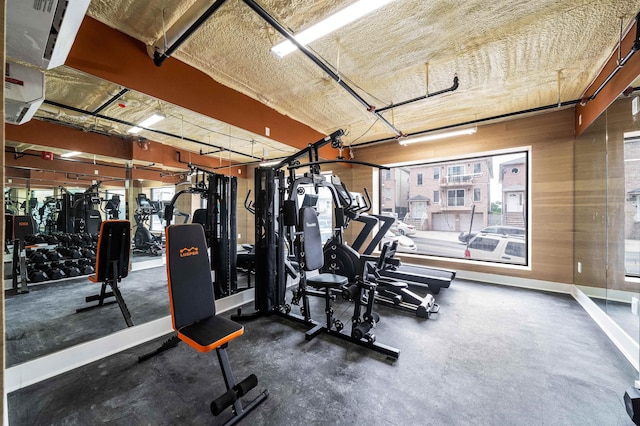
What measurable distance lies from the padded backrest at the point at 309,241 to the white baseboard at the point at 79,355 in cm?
180

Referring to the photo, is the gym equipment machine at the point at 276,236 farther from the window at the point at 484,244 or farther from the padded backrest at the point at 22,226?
the window at the point at 484,244

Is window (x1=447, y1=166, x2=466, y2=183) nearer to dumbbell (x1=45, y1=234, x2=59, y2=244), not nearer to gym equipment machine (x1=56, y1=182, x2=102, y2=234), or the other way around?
gym equipment machine (x1=56, y1=182, x2=102, y2=234)

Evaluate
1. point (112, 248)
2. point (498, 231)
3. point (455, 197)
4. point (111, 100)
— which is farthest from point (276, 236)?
point (498, 231)

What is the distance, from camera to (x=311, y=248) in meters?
3.17

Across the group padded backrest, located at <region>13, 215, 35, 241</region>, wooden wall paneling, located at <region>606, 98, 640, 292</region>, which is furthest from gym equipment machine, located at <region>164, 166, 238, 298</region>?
wooden wall paneling, located at <region>606, 98, 640, 292</region>

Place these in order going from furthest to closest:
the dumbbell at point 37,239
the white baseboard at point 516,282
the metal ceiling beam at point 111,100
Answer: the white baseboard at point 516,282
the dumbbell at point 37,239
the metal ceiling beam at point 111,100

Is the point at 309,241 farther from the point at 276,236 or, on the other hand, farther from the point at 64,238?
the point at 64,238

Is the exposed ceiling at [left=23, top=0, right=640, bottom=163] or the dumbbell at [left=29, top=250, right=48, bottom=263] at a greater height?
the exposed ceiling at [left=23, top=0, right=640, bottom=163]

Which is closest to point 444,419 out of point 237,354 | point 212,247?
point 237,354

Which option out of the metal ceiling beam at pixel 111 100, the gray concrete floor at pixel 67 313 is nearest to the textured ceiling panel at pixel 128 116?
the metal ceiling beam at pixel 111 100

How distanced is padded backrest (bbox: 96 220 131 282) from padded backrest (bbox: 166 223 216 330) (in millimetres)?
1571

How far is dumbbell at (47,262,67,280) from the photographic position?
3.04 meters

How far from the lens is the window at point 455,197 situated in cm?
608

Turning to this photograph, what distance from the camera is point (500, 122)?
5.10 meters
